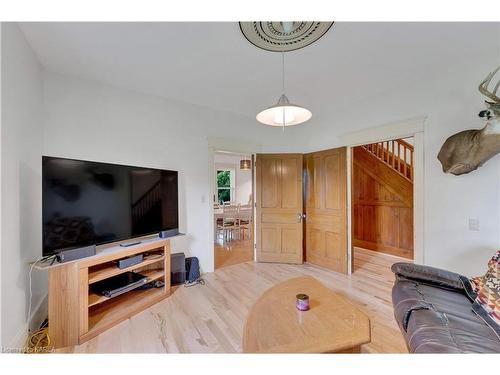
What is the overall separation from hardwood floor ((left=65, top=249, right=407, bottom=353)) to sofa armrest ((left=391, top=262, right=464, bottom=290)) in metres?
0.57

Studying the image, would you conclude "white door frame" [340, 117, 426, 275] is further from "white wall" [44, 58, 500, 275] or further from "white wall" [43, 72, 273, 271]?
"white wall" [43, 72, 273, 271]

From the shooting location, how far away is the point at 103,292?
203 cm

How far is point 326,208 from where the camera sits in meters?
3.46

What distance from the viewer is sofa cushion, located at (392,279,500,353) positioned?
A: 1035 mm

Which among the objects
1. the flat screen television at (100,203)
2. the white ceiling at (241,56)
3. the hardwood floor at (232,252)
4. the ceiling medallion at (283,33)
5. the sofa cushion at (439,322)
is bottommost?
the hardwood floor at (232,252)

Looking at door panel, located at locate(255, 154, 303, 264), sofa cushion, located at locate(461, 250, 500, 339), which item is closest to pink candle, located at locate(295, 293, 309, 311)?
sofa cushion, located at locate(461, 250, 500, 339)

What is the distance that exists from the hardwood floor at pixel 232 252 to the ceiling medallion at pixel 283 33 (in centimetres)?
313

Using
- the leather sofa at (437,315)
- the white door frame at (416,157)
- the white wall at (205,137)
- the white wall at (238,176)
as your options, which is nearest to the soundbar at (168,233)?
the white wall at (205,137)

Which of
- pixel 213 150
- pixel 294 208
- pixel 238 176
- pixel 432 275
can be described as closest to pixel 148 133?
pixel 213 150

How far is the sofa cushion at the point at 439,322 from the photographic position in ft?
3.40

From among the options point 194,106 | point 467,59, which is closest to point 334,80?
point 467,59

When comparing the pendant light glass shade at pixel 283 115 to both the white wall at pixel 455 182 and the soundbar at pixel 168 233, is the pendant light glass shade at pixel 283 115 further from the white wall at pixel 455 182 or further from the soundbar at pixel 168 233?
the soundbar at pixel 168 233

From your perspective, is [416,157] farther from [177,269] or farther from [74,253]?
[74,253]
